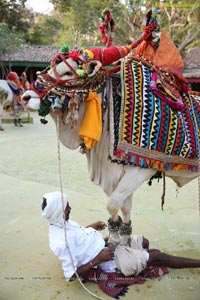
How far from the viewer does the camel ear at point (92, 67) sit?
2.48 m

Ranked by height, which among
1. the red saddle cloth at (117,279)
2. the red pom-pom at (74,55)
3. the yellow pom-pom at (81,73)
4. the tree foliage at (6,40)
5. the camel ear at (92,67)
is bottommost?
the red saddle cloth at (117,279)

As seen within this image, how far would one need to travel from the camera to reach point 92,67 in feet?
8.17

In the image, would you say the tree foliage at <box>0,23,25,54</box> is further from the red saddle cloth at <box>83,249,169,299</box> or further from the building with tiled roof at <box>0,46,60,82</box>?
the red saddle cloth at <box>83,249,169,299</box>

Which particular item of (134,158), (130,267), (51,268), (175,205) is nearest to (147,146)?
(134,158)

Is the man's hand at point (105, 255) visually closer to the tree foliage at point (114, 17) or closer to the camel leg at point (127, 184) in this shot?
the camel leg at point (127, 184)

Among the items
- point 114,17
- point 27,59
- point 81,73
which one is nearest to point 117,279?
point 81,73

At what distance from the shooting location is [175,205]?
4684mm

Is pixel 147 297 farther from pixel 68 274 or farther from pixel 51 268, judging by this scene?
pixel 51 268

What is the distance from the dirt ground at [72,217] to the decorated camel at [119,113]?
2.36ft

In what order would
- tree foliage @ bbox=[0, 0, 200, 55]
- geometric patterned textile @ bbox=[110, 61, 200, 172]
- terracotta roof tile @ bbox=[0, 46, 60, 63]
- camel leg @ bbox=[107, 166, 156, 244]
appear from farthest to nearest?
terracotta roof tile @ bbox=[0, 46, 60, 63] → tree foliage @ bbox=[0, 0, 200, 55] → camel leg @ bbox=[107, 166, 156, 244] → geometric patterned textile @ bbox=[110, 61, 200, 172]

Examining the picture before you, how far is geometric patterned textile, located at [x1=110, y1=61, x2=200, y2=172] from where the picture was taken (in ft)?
8.64

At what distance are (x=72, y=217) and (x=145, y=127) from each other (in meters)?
1.93

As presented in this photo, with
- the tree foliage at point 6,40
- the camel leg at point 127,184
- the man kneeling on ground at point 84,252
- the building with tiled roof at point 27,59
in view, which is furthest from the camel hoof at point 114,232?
the building with tiled roof at point 27,59

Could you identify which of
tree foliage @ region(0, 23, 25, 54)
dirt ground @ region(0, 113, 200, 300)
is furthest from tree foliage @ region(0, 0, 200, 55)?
dirt ground @ region(0, 113, 200, 300)
